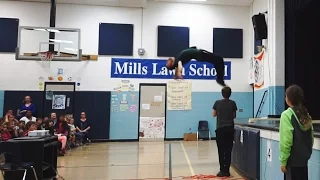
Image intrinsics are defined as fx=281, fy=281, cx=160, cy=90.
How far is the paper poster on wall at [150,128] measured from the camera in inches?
414

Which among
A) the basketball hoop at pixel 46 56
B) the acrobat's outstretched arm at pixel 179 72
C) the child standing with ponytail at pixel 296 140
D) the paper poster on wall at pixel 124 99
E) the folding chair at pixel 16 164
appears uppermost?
the basketball hoop at pixel 46 56

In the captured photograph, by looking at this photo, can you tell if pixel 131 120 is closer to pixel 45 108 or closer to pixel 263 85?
pixel 45 108

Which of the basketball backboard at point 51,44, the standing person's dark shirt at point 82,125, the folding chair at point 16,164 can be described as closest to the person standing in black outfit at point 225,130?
the folding chair at point 16,164

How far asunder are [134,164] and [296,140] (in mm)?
4163

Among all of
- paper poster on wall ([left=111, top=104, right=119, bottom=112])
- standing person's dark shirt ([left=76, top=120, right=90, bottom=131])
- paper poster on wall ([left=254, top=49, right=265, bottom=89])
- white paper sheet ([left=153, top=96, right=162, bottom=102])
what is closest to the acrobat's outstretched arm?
paper poster on wall ([left=254, top=49, right=265, bottom=89])

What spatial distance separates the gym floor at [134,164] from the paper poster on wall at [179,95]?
2919 millimetres

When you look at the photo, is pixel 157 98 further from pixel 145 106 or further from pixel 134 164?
pixel 134 164

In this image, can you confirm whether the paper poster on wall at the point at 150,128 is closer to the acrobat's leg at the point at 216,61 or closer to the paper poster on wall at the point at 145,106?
the paper poster on wall at the point at 145,106

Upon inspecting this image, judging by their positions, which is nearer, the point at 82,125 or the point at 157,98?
the point at 82,125

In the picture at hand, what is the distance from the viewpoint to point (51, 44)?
29.7ft

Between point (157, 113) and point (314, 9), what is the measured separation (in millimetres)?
6040

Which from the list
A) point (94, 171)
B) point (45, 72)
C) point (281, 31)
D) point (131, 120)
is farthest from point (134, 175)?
point (45, 72)

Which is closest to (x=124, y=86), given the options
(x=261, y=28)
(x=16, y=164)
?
(x=261, y=28)

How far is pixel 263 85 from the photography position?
9.45m
